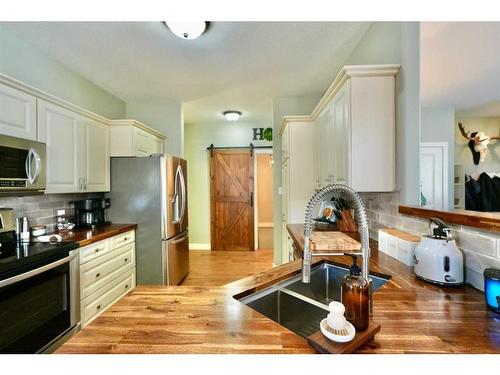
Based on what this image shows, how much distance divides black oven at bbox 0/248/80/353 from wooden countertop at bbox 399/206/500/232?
2343 mm

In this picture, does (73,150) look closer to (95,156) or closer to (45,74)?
(95,156)

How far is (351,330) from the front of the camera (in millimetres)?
620

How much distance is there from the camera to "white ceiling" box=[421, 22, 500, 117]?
43.7 inches

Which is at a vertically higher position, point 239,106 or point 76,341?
point 239,106

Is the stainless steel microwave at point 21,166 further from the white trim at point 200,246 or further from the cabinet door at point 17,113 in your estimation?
the white trim at point 200,246

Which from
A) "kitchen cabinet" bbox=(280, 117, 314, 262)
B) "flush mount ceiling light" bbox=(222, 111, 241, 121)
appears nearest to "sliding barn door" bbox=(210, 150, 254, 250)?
"flush mount ceiling light" bbox=(222, 111, 241, 121)

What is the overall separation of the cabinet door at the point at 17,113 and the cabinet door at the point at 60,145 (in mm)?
80

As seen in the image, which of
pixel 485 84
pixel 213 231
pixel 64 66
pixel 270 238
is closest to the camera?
pixel 485 84

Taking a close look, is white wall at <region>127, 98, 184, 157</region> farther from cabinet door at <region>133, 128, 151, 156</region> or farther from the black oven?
the black oven

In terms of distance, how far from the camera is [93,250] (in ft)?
6.80

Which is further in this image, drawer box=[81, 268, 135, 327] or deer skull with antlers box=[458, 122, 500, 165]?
drawer box=[81, 268, 135, 327]

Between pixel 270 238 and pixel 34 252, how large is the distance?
→ 4.65 meters
